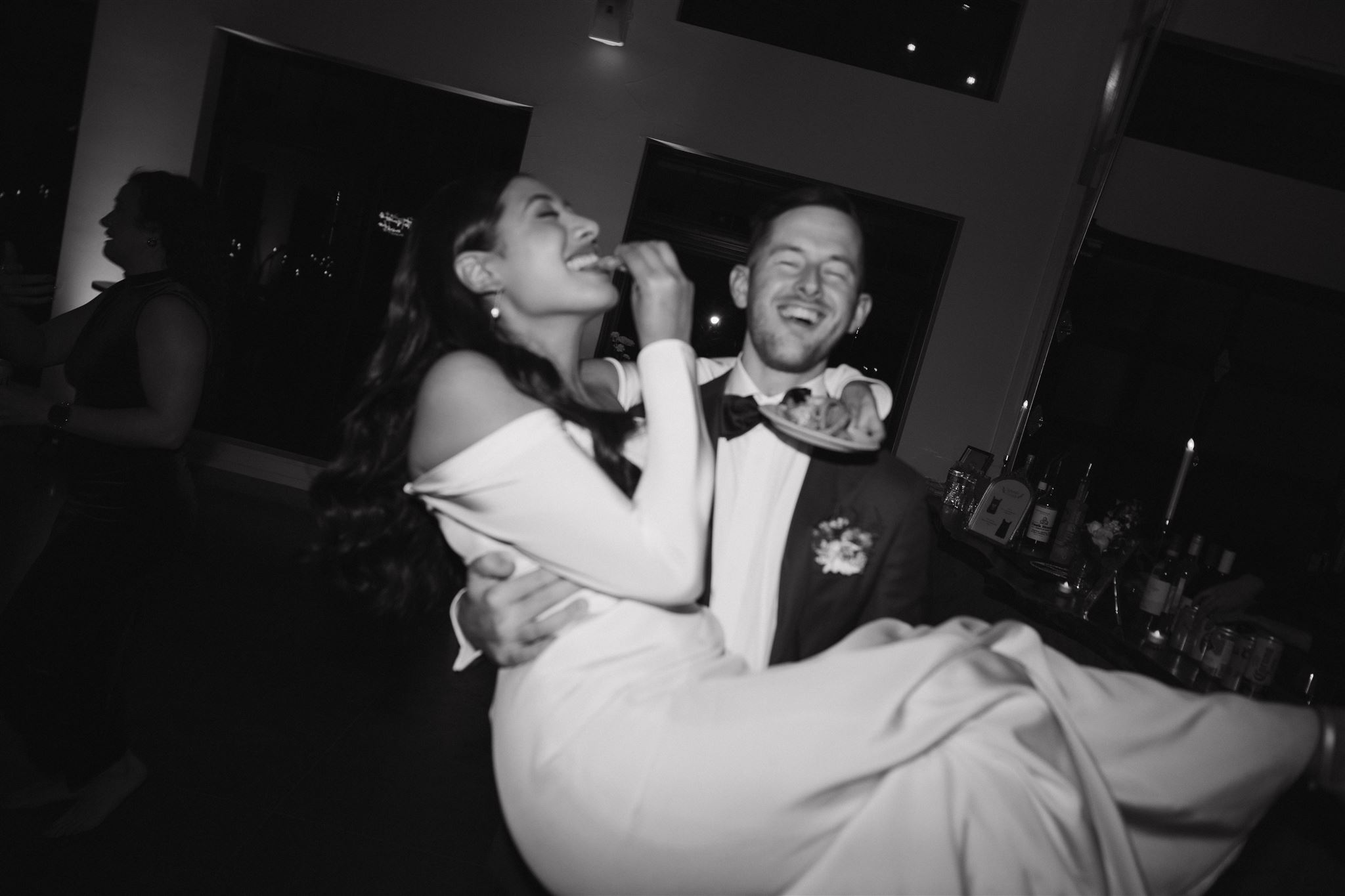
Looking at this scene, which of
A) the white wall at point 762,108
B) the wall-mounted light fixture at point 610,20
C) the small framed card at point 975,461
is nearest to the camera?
the small framed card at point 975,461

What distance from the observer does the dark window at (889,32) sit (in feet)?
17.7

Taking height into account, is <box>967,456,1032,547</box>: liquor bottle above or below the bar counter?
above

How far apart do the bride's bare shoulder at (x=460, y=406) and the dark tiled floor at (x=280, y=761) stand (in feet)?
5.34

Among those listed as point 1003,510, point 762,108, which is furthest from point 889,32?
point 1003,510

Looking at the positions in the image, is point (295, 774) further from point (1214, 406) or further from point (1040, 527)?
point (1214, 406)

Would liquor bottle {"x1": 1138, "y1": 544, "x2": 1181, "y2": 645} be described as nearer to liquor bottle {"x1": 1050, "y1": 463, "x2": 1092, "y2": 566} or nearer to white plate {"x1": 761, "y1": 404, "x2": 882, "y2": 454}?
liquor bottle {"x1": 1050, "y1": 463, "x2": 1092, "y2": 566}

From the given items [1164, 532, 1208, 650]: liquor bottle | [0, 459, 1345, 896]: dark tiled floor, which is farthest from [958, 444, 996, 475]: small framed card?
[0, 459, 1345, 896]: dark tiled floor

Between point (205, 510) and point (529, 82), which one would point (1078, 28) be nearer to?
point (529, 82)

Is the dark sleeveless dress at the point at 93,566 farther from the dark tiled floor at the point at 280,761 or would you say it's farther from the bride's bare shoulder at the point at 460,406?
the bride's bare shoulder at the point at 460,406

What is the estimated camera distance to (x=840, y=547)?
1.45 metres

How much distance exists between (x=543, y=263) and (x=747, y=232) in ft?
14.1

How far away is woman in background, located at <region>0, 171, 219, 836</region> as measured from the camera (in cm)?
215

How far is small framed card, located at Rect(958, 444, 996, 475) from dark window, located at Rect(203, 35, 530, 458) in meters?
3.34

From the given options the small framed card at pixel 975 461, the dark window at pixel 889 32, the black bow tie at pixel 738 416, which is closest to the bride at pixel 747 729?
the black bow tie at pixel 738 416
